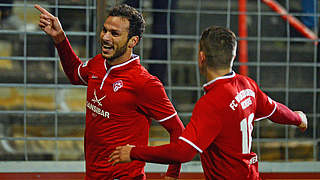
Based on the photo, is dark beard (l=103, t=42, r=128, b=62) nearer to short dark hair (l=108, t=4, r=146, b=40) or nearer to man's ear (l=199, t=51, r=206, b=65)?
short dark hair (l=108, t=4, r=146, b=40)

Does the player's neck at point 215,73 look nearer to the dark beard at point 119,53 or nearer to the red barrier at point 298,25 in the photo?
the dark beard at point 119,53

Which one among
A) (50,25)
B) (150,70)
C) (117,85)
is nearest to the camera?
(117,85)

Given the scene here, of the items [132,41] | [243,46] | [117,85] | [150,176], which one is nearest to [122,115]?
[117,85]

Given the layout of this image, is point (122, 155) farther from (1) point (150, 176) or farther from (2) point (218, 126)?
(1) point (150, 176)

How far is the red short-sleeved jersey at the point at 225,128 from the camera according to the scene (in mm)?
2283

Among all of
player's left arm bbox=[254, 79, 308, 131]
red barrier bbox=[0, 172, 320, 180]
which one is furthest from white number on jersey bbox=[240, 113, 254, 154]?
red barrier bbox=[0, 172, 320, 180]

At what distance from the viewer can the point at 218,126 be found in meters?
2.30

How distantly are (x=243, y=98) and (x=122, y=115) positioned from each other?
0.69m

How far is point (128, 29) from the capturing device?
290cm

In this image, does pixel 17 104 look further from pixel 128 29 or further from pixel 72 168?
pixel 128 29

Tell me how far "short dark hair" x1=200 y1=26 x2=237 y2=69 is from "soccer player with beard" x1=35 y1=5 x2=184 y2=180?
1.67 feet

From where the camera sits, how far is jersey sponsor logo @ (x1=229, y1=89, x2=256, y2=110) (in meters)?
2.35

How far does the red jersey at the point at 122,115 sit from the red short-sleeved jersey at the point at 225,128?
0.45 meters

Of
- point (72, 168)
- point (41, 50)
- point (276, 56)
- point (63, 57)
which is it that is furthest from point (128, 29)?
point (276, 56)
